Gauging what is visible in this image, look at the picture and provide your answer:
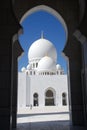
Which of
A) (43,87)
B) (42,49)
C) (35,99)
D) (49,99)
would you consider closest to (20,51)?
(43,87)

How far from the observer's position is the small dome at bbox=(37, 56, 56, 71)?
146 feet

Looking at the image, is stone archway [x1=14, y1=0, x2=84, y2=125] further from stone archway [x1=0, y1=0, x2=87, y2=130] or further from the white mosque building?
the white mosque building

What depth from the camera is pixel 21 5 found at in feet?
30.0

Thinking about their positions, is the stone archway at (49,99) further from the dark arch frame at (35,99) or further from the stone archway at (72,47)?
the stone archway at (72,47)

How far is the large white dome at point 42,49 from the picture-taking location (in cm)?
4597

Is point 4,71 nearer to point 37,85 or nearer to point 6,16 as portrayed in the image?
point 6,16

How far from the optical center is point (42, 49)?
4622 centimetres

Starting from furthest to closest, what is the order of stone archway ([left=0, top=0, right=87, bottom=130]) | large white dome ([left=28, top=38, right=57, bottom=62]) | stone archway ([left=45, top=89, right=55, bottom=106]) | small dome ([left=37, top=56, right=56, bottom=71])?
large white dome ([left=28, top=38, right=57, bottom=62]) < small dome ([left=37, top=56, right=56, bottom=71]) < stone archway ([left=45, top=89, right=55, bottom=106]) < stone archway ([left=0, top=0, right=87, bottom=130])

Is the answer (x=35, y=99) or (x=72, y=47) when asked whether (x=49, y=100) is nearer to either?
(x=35, y=99)

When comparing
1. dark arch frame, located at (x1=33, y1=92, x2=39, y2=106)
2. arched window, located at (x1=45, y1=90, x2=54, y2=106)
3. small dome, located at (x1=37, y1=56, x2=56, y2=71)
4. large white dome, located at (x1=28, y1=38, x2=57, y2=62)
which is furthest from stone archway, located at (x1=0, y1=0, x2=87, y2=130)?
large white dome, located at (x1=28, y1=38, x2=57, y2=62)

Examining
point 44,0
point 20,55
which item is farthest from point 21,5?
point 20,55

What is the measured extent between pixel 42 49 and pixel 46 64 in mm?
3791

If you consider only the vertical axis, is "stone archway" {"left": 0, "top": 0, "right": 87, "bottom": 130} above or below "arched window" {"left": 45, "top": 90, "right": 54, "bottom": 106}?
above

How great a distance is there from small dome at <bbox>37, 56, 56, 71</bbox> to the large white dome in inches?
63.9
